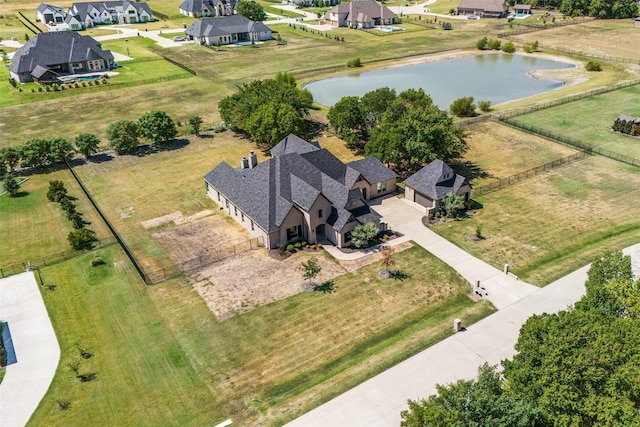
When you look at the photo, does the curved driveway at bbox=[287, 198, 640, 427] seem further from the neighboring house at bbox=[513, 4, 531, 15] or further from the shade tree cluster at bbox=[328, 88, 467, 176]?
the neighboring house at bbox=[513, 4, 531, 15]

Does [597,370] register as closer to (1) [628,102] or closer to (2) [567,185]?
(2) [567,185]

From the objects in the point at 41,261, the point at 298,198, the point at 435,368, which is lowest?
the point at 435,368

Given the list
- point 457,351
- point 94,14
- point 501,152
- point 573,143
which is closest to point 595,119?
point 573,143

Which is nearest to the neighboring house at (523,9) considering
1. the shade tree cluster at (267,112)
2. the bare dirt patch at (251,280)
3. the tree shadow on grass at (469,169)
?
the shade tree cluster at (267,112)

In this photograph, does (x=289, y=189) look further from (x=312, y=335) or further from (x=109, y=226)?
(x=109, y=226)

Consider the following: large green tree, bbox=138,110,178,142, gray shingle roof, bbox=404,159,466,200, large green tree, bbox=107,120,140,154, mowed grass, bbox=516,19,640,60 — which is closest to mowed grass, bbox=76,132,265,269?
large green tree, bbox=107,120,140,154

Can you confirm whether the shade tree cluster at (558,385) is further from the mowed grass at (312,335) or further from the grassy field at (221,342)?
the grassy field at (221,342)
